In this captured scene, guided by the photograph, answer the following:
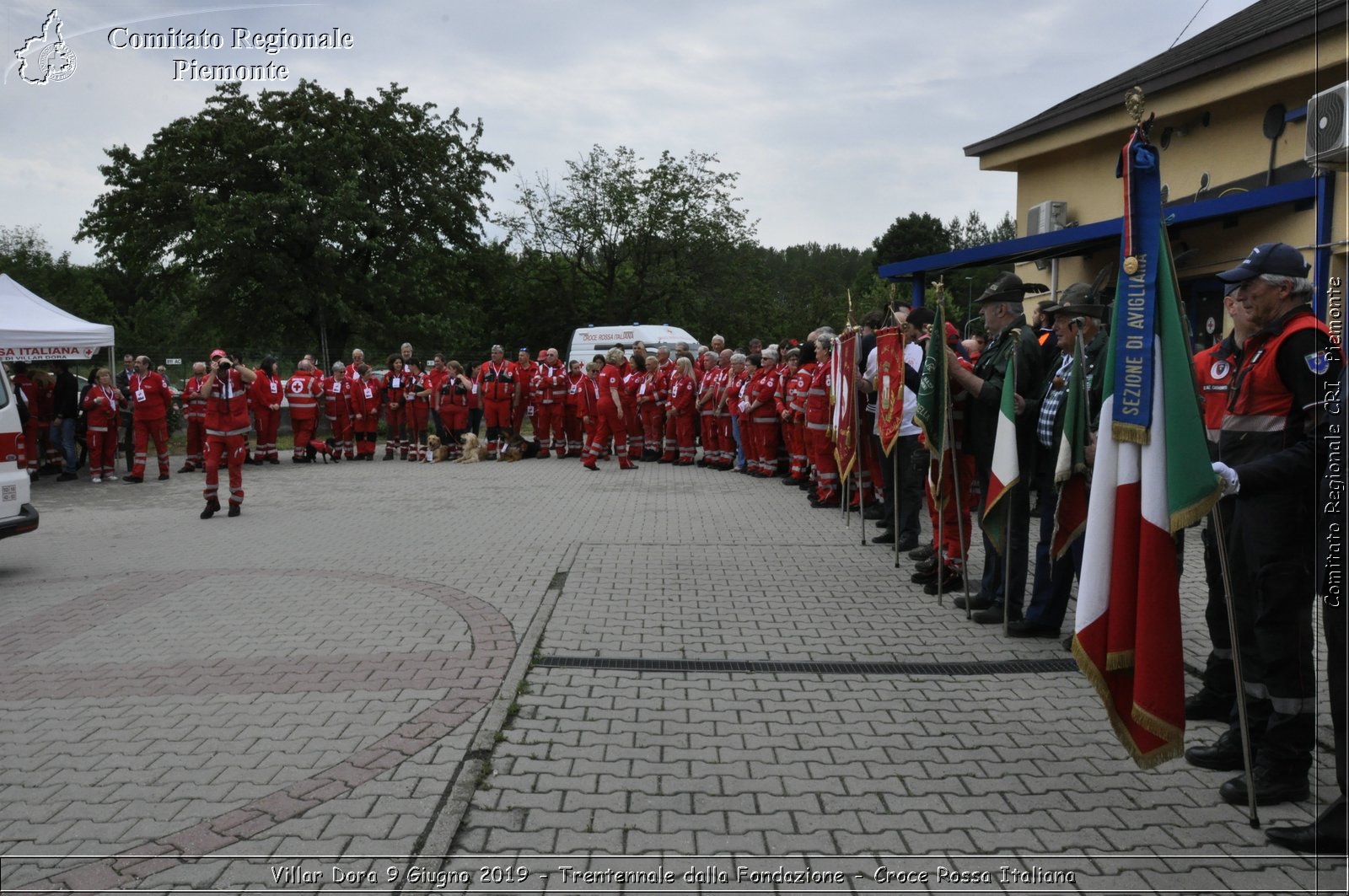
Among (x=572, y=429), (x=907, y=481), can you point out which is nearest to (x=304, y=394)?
(x=572, y=429)

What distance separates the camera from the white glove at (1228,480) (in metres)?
4.00

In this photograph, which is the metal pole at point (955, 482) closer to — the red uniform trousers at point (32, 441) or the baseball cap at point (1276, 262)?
the baseball cap at point (1276, 262)

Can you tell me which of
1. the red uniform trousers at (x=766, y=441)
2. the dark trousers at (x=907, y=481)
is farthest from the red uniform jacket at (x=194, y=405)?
the dark trousers at (x=907, y=481)

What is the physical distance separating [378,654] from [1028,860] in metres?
4.15

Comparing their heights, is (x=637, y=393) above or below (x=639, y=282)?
below

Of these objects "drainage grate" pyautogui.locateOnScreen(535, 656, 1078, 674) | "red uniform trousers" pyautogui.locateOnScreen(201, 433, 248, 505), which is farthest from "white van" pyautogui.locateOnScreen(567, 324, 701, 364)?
"drainage grate" pyautogui.locateOnScreen(535, 656, 1078, 674)

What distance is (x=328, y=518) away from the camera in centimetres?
1247

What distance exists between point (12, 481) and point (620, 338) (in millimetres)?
20149

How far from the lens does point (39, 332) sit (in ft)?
52.5

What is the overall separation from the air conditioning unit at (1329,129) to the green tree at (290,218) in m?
32.5

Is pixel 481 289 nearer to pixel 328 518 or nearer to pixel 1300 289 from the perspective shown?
pixel 328 518

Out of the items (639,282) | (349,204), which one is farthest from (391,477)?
(639,282)

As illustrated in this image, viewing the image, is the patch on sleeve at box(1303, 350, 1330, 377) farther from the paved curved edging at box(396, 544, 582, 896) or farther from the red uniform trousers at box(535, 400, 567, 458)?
the red uniform trousers at box(535, 400, 567, 458)

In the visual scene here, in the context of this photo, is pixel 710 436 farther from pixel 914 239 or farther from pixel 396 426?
pixel 914 239
